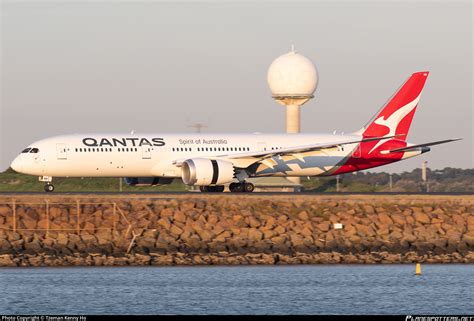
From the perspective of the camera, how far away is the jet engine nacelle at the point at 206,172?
210 ft

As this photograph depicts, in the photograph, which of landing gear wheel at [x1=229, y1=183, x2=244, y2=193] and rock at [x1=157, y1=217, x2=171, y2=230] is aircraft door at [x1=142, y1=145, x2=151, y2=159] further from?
rock at [x1=157, y1=217, x2=171, y2=230]

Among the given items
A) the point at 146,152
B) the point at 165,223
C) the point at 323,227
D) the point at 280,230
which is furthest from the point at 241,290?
the point at 146,152

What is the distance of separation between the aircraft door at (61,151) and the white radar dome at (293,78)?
32421 millimetres

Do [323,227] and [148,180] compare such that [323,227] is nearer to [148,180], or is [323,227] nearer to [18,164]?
[148,180]

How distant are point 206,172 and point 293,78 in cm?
3072

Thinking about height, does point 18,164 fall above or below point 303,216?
above

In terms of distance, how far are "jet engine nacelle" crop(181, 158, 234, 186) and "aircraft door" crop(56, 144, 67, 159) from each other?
665 centimetres

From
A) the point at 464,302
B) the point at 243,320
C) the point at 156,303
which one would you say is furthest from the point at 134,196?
the point at 243,320

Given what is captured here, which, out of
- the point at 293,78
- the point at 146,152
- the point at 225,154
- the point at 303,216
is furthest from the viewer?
the point at 293,78

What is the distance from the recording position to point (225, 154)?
67.8 m

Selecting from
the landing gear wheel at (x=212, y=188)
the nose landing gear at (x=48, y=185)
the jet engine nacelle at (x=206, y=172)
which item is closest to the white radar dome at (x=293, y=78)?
the landing gear wheel at (x=212, y=188)

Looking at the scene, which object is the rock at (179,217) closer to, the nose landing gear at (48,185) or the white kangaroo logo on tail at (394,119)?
the nose landing gear at (48,185)

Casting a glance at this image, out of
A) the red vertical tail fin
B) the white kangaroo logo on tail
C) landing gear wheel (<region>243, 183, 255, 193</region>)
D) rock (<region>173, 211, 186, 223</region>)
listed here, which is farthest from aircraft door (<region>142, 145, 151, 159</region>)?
the white kangaroo logo on tail

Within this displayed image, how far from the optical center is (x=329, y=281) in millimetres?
44531
